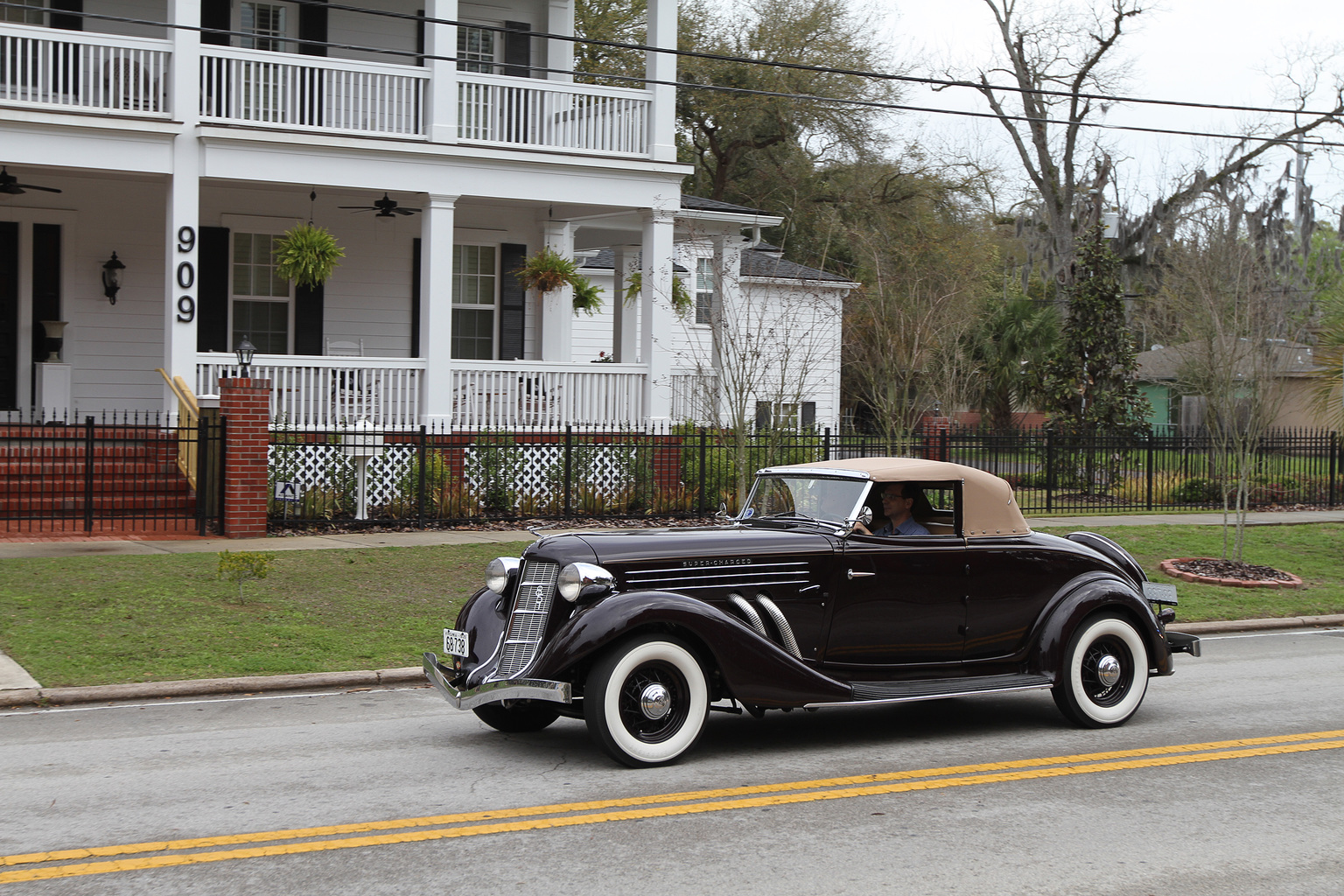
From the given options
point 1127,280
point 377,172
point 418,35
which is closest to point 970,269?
point 1127,280

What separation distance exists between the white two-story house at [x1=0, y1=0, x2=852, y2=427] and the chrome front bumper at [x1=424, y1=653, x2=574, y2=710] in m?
11.1

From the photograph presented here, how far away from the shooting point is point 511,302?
21.8 m

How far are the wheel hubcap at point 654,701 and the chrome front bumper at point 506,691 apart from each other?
0.37 meters

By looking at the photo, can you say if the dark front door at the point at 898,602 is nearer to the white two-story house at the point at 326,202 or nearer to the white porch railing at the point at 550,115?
the white two-story house at the point at 326,202

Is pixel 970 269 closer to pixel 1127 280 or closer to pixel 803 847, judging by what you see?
pixel 1127 280

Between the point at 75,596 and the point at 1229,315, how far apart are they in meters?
16.7

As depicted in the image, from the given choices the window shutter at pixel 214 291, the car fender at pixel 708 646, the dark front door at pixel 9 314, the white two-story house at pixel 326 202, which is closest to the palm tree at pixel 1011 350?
the white two-story house at pixel 326 202

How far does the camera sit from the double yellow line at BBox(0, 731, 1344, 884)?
17.2 feet

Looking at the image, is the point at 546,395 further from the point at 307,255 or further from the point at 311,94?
the point at 311,94

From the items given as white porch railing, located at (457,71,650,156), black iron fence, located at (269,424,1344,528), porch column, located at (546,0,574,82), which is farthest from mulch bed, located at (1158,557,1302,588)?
porch column, located at (546,0,574,82)

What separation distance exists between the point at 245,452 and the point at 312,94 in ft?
22.1

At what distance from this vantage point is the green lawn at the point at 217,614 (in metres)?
9.50

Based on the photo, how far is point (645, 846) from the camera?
18.0 ft

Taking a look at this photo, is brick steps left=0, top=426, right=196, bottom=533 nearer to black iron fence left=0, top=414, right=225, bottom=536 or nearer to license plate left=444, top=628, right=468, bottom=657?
black iron fence left=0, top=414, right=225, bottom=536
